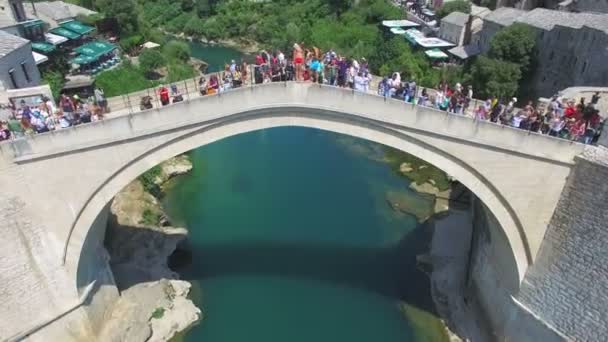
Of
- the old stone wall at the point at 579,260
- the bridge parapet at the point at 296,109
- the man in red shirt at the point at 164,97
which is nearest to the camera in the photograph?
the old stone wall at the point at 579,260

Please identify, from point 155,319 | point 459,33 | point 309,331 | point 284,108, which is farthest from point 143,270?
point 459,33

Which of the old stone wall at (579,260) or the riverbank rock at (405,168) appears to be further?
the riverbank rock at (405,168)

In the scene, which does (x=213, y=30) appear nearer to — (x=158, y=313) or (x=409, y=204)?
(x=409, y=204)

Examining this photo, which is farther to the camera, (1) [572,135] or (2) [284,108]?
(2) [284,108]

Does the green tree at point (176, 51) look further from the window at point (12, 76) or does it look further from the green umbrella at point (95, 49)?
the window at point (12, 76)

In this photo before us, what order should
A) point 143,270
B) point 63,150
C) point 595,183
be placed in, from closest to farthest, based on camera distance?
A: point 595,183
point 63,150
point 143,270

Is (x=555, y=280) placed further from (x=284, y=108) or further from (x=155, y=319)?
(x=155, y=319)

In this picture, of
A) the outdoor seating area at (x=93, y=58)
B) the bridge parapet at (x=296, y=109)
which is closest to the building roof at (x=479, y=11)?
the bridge parapet at (x=296, y=109)
